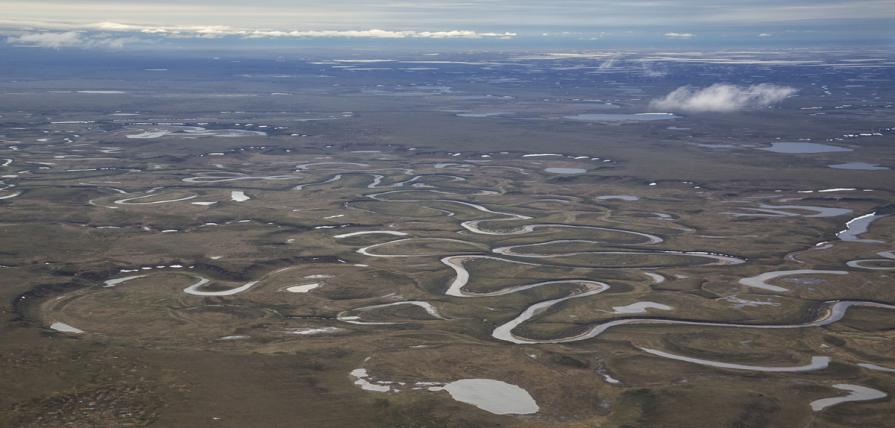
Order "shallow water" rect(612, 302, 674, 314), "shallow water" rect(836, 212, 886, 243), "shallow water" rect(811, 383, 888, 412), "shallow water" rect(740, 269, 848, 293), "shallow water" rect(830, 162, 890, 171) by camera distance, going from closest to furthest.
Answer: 1. "shallow water" rect(811, 383, 888, 412)
2. "shallow water" rect(612, 302, 674, 314)
3. "shallow water" rect(740, 269, 848, 293)
4. "shallow water" rect(836, 212, 886, 243)
5. "shallow water" rect(830, 162, 890, 171)

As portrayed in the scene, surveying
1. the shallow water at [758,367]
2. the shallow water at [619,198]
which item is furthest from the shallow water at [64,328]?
the shallow water at [619,198]

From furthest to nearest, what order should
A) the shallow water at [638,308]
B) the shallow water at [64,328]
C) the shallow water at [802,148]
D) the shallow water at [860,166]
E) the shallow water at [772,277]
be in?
the shallow water at [802,148], the shallow water at [860,166], the shallow water at [772,277], the shallow water at [638,308], the shallow water at [64,328]

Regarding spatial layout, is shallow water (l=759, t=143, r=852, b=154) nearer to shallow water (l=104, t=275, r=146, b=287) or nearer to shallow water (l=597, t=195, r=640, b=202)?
shallow water (l=597, t=195, r=640, b=202)

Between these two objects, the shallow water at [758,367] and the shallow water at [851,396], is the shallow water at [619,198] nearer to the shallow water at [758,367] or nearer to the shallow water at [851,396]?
the shallow water at [758,367]

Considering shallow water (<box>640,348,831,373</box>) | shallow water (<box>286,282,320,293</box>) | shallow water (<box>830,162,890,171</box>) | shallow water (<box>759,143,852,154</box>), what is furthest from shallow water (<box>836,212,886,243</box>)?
shallow water (<box>759,143,852,154</box>)

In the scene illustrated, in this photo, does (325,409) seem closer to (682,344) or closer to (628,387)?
(628,387)

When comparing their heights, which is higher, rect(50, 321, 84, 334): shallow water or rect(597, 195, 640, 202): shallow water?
rect(50, 321, 84, 334): shallow water

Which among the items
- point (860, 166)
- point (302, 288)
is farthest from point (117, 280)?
point (860, 166)

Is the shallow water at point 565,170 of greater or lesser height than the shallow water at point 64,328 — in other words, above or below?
below

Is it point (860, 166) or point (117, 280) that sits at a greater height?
point (860, 166)

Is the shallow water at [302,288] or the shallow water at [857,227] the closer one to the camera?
the shallow water at [302,288]

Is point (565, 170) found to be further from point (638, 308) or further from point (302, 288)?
point (638, 308)

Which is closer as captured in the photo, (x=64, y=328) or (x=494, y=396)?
(x=494, y=396)
